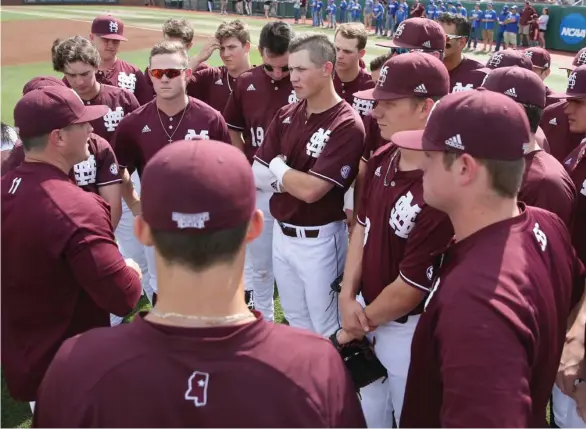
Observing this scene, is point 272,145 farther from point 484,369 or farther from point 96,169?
point 484,369

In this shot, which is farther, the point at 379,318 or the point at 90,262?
the point at 379,318

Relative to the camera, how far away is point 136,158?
15.7 feet

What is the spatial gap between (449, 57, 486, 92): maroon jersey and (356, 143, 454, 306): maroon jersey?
8.88 feet

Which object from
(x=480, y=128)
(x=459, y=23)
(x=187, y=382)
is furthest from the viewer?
(x=459, y=23)

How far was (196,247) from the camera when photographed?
59.9 inches

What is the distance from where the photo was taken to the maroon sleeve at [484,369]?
1.66 metres

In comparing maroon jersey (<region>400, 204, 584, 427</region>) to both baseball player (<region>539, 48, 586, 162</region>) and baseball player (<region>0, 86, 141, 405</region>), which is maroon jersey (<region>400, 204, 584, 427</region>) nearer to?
baseball player (<region>0, 86, 141, 405</region>)

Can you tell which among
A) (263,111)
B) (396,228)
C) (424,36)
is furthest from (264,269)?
(424,36)

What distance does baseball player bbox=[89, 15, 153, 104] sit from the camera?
6.06 m

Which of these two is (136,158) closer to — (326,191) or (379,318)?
(326,191)

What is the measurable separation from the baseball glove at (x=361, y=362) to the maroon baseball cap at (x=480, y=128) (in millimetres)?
1482

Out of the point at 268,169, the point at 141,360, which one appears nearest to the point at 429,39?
the point at 268,169

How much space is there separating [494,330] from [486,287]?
0.15 meters

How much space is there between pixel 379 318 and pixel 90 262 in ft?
5.02
